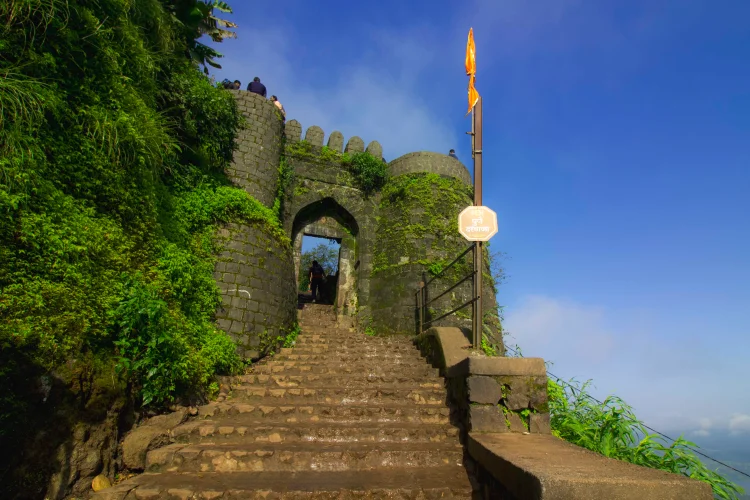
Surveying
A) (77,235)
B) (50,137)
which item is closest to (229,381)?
(77,235)

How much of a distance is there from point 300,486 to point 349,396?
1.83 m

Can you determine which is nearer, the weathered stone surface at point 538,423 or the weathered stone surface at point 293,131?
the weathered stone surface at point 538,423

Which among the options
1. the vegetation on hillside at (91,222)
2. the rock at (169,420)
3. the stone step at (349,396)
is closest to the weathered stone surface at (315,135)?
the vegetation on hillside at (91,222)

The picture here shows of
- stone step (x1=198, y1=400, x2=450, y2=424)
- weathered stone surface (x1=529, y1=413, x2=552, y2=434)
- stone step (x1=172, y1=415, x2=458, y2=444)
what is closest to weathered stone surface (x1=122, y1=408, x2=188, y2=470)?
stone step (x1=172, y1=415, x2=458, y2=444)

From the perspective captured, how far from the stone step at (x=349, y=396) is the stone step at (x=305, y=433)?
634 mm

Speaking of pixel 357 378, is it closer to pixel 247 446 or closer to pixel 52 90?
pixel 247 446

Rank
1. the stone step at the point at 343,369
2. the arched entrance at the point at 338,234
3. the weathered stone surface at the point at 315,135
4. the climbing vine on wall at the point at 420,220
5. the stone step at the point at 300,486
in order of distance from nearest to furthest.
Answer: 1. the stone step at the point at 300,486
2. the stone step at the point at 343,369
3. the climbing vine on wall at the point at 420,220
4. the arched entrance at the point at 338,234
5. the weathered stone surface at the point at 315,135

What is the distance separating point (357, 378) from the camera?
219 inches

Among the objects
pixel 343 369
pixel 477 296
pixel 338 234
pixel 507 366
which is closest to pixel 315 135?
pixel 338 234

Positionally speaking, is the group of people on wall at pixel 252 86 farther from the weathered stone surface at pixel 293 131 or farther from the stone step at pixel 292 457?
the stone step at pixel 292 457

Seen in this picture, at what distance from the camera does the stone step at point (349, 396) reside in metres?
4.92

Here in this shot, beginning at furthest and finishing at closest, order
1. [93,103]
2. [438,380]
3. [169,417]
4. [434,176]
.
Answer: [434,176], [438,380], [93,103], [169,417]

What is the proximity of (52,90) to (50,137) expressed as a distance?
0.47 metres

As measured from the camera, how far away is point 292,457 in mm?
3598
